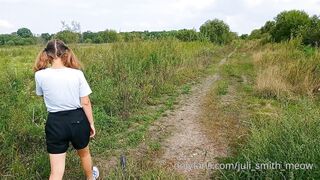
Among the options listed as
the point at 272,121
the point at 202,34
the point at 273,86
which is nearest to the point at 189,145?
the point at 272,121

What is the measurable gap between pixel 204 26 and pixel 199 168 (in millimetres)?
39176

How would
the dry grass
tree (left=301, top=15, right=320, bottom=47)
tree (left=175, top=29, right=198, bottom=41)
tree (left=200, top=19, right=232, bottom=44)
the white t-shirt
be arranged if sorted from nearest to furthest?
the white t-shirt < the dry grass < tree (left=301, top=15, right=320, bottom=47) < tree (left=175, top=29, right=198, bottom=41) < tree (left=200, top=19, right=232, bottom=44)

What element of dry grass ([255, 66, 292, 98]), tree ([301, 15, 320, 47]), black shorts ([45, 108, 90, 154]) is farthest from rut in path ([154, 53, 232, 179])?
tree ([301, 15, 320, 47])

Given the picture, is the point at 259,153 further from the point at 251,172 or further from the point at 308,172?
the point at 308,172

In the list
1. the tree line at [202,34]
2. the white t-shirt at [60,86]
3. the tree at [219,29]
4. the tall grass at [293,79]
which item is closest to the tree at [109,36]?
the tree line at [202,34]

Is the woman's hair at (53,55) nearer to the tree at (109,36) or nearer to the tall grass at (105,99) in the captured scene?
the tall grass at (105,99)

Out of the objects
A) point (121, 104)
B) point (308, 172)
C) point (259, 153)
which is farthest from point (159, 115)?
point (308, 172)

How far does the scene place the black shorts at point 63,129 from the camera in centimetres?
371

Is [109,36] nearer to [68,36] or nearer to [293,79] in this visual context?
[68,36]

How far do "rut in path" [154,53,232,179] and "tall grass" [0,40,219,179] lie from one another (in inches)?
21.4

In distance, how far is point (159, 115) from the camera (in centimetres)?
761

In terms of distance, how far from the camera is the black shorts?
12.2 ft

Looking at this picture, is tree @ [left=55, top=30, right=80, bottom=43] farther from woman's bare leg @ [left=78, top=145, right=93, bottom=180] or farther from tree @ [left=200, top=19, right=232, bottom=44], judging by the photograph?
tree @ [left=200, top=19, right=232, bottom=44]

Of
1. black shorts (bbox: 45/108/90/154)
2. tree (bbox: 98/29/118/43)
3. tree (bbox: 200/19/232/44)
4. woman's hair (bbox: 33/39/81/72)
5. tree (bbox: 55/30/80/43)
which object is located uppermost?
woman's hair (bbox: 33/39/81/72)
